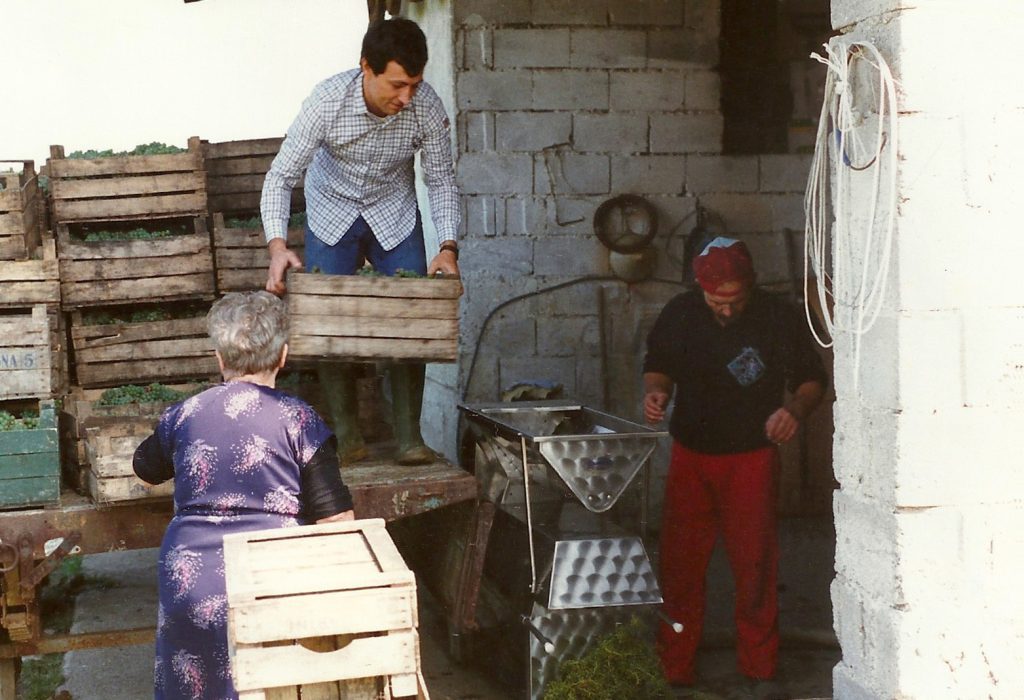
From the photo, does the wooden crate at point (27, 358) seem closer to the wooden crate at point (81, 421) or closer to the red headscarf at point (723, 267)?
the wooden crate at point (81, 421)

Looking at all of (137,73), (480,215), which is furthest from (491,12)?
(137,73)

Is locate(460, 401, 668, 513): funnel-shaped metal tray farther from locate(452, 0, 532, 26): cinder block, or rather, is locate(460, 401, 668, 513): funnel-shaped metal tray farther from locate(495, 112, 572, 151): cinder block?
locate(452, 0, 532, 26): cinder block

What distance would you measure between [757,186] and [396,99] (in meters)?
3.21

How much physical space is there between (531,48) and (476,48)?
311 mm

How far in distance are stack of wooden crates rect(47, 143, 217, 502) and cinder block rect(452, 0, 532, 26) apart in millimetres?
1688

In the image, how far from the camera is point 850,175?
4078mm

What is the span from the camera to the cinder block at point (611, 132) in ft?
23.4

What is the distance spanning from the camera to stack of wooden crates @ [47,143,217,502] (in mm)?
5836

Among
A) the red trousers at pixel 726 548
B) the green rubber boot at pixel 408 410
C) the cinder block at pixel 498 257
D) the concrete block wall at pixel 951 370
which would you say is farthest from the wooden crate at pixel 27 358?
the concrete block wall at pixel 951 370

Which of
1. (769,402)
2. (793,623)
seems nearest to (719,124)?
(769,402)

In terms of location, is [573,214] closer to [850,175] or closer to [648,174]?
[648,174]

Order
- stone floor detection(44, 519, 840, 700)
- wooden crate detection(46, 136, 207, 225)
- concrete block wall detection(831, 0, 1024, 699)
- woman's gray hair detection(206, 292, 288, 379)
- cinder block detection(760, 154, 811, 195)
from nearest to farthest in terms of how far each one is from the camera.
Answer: woman's gray hair detection(206, 292, 288, 379) < concrete block wall detection(831, 0, 1024, 699) < stone floor detection(44, 519, 840, 700) < wooden crate detection(46, 136, 207, 225) < cinder block detection(760, 154, 811, 195)

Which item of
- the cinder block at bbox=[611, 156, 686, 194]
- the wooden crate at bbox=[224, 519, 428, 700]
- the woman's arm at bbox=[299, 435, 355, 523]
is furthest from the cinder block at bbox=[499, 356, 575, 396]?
the wooden crate at bbox=[224, 519, 428, 700]

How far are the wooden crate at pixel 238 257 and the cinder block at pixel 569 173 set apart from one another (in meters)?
1.56
